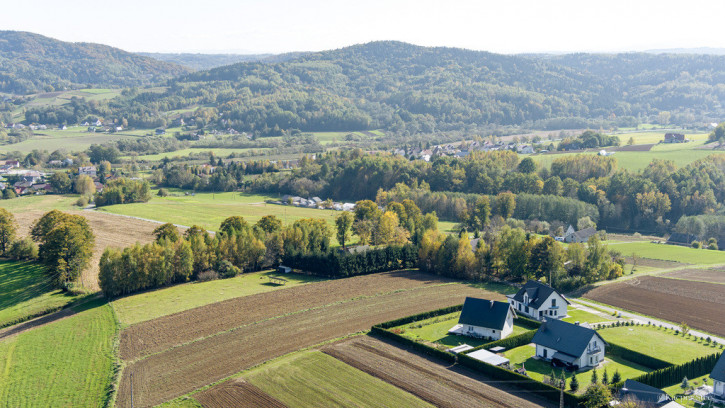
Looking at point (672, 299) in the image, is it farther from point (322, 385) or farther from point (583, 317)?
point (322, 385)

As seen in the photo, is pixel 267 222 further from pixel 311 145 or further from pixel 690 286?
pixel 311 145

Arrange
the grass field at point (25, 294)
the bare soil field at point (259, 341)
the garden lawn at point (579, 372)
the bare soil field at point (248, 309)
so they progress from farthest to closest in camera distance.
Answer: the grass field at point (25, 294) < the bare soil field at point (248, 309) < the garden lawn at point (579, 372) < the bare soil field at point (259, 341)

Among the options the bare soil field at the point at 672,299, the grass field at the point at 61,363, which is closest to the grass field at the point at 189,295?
the grass field at the point at 61,363

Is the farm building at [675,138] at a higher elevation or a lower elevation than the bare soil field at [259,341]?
higher

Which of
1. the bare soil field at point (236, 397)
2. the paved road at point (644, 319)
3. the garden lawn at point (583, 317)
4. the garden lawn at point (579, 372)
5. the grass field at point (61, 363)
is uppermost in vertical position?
the paved road at point (644, 319)

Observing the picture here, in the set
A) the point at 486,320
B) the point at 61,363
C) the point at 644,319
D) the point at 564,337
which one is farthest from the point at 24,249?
the point at 644,319

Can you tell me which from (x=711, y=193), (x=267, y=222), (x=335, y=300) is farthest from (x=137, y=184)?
Result: (x=711, y=193)

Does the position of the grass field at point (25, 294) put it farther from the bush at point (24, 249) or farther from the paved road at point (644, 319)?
the paved road at point (644, 319)
